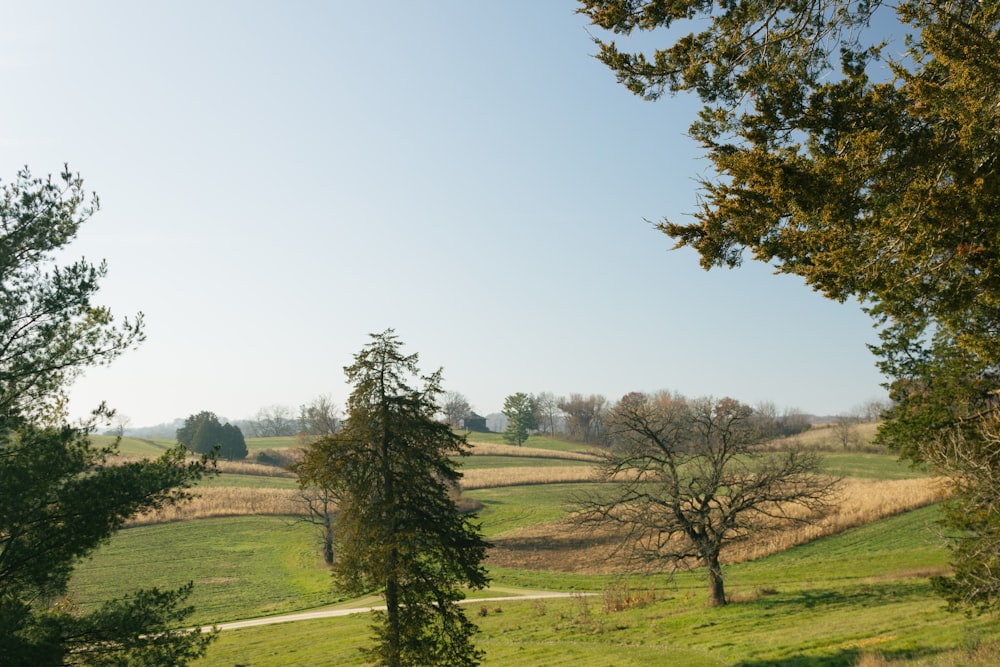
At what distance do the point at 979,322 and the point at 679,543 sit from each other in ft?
114

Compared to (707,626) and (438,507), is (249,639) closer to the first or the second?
(438,507)

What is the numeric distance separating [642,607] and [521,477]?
50067 millimetres

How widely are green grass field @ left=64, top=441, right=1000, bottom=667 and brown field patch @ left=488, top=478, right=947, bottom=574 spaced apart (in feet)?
3.59

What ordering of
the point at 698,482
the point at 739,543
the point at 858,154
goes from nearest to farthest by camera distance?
the point at 858,154, the point at 698,482, the point at 739,543

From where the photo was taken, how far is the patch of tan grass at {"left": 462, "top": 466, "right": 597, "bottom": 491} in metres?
75.0

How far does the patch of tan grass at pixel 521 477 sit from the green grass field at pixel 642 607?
20.1m

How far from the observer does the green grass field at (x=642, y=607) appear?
1822 centimetres

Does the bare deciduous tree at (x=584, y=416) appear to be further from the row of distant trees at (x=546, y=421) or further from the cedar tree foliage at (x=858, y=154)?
the cedar tree foliage at (x=858, y=154)

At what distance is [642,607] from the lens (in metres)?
28.6

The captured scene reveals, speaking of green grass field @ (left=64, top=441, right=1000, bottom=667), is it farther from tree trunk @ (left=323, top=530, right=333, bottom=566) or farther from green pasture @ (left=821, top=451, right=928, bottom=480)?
green pasture @ (left=821, top=451, right=928, bottom=480)

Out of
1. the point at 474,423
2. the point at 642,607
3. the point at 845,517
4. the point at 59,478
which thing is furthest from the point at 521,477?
the point at 474,423

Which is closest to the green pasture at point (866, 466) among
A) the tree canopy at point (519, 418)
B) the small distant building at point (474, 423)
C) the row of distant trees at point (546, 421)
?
the row of distant trees at point (546, 421)

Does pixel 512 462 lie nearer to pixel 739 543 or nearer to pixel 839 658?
pixel 739 543

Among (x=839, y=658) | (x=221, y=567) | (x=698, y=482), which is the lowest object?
(x=221, y=567)
